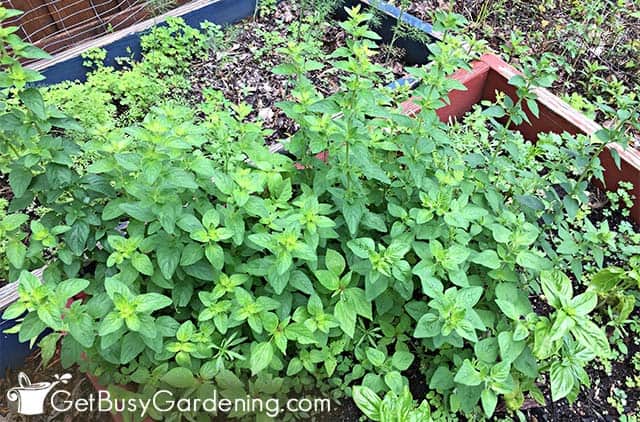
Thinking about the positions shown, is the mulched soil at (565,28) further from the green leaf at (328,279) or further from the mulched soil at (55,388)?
the mulched soil at (55,388)

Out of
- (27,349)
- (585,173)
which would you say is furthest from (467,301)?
(27,349)

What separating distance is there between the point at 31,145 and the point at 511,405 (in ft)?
6.87

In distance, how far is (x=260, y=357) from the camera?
1604mm

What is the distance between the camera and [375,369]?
2037 millimetres

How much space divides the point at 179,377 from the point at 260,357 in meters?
0.29

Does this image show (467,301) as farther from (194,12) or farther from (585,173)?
(194,12)

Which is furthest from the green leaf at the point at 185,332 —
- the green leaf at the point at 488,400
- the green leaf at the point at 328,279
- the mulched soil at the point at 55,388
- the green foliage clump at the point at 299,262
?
the green leaf at the point at 488,400

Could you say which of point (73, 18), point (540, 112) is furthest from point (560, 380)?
point (73, 18)

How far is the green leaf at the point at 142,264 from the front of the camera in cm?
162

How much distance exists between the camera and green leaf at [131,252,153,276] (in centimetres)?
162

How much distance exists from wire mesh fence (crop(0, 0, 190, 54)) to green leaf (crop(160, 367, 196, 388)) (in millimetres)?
2516

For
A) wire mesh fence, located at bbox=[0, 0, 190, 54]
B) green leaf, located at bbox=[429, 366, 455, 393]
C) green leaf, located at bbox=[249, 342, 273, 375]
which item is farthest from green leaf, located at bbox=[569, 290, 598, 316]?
wire mesh fence, located at bbox=[0, 0, 190, 54]

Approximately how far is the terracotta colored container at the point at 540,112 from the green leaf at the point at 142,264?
1.74 m

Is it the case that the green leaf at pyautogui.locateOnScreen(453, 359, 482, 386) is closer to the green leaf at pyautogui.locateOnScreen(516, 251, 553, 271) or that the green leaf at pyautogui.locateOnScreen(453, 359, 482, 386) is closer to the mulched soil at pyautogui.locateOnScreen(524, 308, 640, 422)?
the green leaf at pyautogui.locateOnScreen(516, 251, 553, 271)
